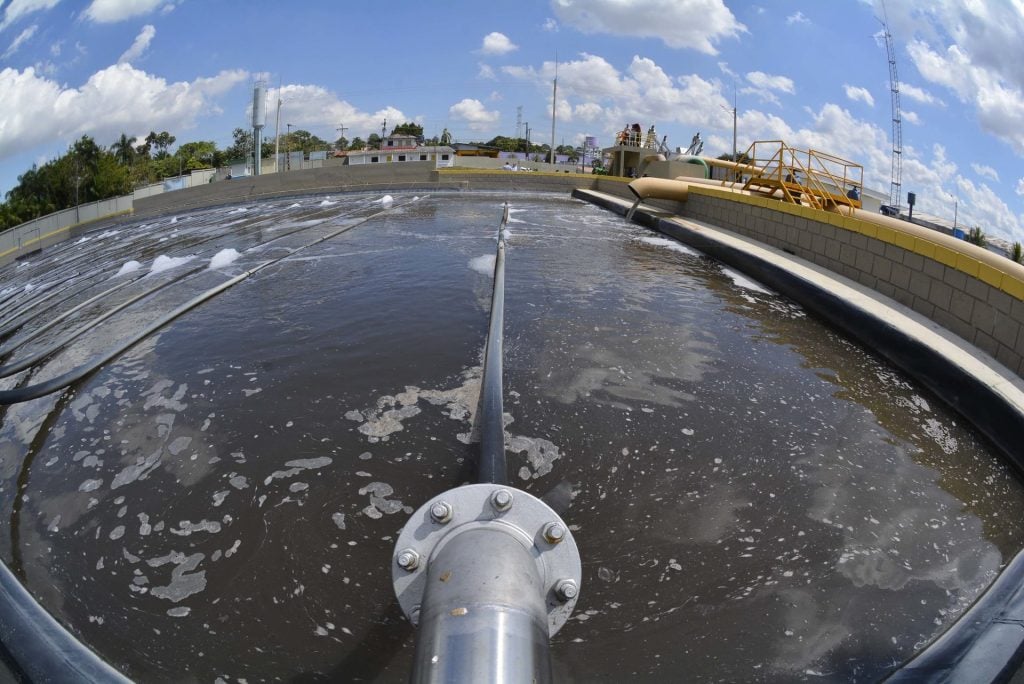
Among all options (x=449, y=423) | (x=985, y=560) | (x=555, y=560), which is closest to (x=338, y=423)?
(x=449, y=423)

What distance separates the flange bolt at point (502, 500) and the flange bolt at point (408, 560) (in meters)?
0.21

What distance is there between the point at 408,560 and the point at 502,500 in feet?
0.83

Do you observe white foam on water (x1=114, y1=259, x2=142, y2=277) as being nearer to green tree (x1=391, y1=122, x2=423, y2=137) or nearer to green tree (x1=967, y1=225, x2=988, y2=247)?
green tree (x1=967, y1=225, x2=988, y2=247)

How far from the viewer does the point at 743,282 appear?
6930mm

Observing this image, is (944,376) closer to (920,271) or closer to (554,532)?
(920,271)

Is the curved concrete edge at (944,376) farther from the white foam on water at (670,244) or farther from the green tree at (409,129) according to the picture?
the green tree at (409,129)

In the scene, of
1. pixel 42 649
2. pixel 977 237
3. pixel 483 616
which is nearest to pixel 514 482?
pixel 483 616

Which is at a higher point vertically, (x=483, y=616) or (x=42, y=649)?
(x=483, y=616)

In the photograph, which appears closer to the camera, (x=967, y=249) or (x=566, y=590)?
(x=566, y=590)

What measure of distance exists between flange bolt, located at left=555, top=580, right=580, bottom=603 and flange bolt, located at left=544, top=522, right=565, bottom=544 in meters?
0.09

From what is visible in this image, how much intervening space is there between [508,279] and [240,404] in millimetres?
3559

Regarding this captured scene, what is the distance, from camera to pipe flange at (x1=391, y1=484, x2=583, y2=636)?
138cm

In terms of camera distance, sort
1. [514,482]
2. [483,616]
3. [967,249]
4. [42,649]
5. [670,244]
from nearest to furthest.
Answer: [483,616]
[42,649]
[514,482]
[967,249]
[670,244]

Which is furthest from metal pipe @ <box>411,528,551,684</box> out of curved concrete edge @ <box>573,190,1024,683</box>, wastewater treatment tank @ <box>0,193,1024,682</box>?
curved concrete edge @ <box>573,190,1024,683</box>
